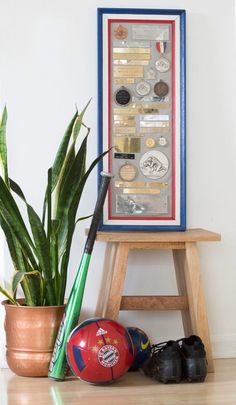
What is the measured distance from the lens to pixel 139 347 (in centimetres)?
306

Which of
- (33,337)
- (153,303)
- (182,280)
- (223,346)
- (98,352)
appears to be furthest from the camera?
(223,346)

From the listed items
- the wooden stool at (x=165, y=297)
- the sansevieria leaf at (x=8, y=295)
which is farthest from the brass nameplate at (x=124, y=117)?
the sansevieria leaf at (x=8, y=295)

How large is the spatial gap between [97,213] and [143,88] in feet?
2.19

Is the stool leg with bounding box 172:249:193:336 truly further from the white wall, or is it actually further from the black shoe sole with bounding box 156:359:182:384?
the black shoe sole with bounding box 156:359:182:384

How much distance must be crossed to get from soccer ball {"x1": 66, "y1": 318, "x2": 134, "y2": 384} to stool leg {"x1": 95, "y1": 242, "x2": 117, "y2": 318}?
295 millimetres

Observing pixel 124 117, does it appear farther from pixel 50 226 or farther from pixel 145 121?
pixel 50 226

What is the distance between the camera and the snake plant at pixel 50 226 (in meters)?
2.98

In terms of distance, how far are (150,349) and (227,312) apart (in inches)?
20.0

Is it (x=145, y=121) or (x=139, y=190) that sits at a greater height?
(x=145, y=121)

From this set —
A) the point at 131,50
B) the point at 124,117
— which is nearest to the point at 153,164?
the point at 124,117

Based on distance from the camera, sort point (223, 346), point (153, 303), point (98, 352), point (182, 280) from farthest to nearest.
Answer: point (223, 346)
point (182, 280)
point (153, 303)
point (98, 352)

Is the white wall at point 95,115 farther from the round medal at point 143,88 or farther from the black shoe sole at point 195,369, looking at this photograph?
the black shoe sole at point 195,369

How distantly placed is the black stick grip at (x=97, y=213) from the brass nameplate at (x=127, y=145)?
12.1 inches

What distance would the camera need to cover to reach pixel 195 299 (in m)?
3.10
